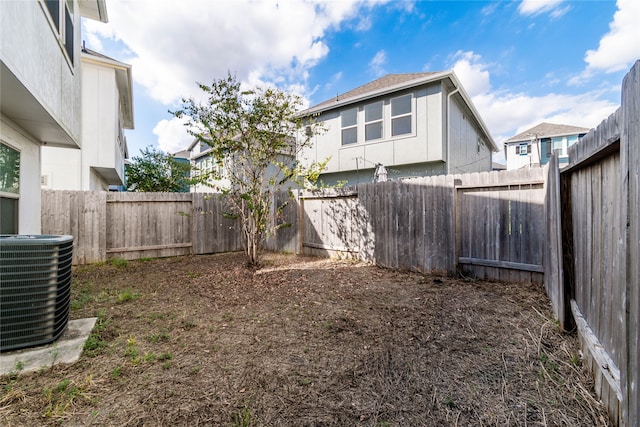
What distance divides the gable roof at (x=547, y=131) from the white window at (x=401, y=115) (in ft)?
62.4

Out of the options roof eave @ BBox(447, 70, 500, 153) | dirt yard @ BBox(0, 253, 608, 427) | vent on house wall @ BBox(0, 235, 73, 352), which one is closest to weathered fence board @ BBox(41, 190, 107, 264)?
dirt yard @ BBox(0, 253, 608, 427)

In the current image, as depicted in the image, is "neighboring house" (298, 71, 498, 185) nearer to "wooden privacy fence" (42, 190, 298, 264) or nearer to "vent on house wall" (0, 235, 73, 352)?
"wooden privacy fence" (42, 190, 298, 264)

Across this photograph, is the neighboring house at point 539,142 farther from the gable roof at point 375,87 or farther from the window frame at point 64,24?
the window frame at point 64,24

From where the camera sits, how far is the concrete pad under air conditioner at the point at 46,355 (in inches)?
89.2

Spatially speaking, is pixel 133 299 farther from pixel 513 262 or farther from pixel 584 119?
pixel 584 119

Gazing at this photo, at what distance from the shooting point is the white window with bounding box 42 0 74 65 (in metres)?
4.00

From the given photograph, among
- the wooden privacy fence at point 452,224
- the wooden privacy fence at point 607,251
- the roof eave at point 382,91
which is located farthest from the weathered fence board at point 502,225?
the roof eave at point 382,91

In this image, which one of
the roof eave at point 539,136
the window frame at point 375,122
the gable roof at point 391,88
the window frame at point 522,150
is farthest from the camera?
the window frame at point 522,150

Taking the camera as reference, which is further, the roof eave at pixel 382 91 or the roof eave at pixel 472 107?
the roof eave at pixel 472 107

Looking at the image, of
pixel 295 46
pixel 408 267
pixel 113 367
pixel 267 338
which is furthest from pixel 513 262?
pixel 295 46

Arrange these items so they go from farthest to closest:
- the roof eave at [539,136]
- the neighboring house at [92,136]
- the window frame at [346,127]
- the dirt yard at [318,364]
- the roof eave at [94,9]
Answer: the roof eave at [539,136] < the window frame at [346,127] < the neighboring house at [92,136] < the roof eave at [94,9] < the dirt yard at [318,364]

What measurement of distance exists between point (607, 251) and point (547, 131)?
96.7 feet

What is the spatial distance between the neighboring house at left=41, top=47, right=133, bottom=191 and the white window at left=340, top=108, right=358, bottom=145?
7.88 m

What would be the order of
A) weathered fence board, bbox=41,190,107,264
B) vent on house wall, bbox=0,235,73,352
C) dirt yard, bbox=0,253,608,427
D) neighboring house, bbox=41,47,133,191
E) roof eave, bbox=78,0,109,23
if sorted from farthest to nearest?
1. neighboring house, bbox=41,47,133,191
2. weathered fence board, bbox=41,190,107,264
3. roof eave, bbox=78,0,109,23
4. vent on house wall, bbox=0,235,73,352
5. dirt yard, bbox=0,253,608,427
